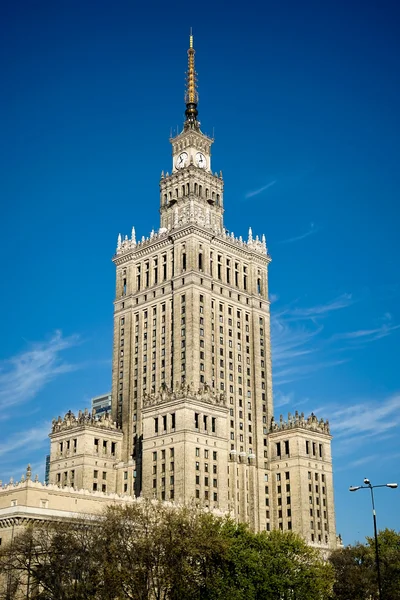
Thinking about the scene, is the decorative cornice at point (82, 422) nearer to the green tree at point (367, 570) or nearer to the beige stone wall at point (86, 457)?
the beige stone wall at point (86, 457)

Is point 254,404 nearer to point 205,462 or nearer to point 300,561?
point 205,462

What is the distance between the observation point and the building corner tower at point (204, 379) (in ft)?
500

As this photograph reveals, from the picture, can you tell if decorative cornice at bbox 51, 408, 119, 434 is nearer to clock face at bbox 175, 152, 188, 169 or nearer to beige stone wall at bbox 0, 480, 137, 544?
beige stone wall at bbox 0, 480, 137, 544

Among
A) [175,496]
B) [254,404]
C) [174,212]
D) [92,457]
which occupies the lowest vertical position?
[175,496]

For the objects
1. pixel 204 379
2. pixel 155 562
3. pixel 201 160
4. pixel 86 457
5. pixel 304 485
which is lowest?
pixel 155 562

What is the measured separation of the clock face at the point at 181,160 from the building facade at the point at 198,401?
19.7 ft

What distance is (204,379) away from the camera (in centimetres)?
16375

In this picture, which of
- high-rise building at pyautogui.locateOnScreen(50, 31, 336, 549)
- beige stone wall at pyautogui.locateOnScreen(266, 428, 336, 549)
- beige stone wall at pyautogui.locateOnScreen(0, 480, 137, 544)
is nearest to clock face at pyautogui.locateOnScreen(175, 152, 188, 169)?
high-rise building at pyautogui.locateOnScreen(50, 31, 336, 549)

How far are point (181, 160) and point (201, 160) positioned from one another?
451 centimetres

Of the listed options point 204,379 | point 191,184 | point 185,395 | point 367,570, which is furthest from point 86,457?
point 191,184

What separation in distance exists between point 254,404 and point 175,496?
33.4 meters

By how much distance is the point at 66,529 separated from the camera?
10656cm

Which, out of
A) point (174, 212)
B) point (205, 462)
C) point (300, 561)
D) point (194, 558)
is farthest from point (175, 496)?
point (174, 212)

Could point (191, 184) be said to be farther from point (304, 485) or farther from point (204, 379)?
point (304, 485)
